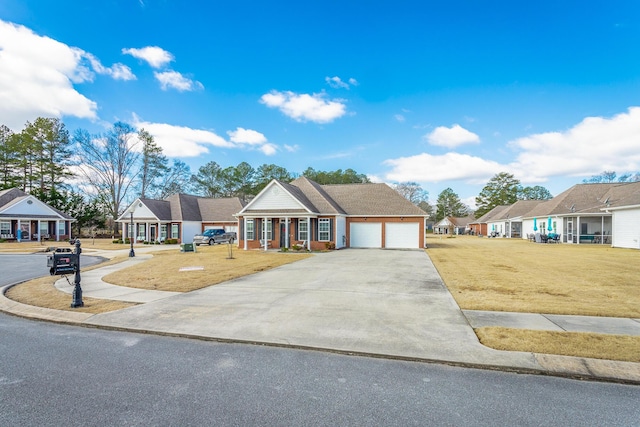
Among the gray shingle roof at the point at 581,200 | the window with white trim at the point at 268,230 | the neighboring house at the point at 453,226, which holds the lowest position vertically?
the neighboring house at the point at 453,226

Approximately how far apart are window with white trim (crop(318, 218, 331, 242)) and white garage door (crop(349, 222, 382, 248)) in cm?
344

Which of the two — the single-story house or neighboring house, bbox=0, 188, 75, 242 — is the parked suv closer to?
neighboring house, bbox=0, 188, 75, 242

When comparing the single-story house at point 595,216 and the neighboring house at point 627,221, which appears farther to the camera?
the single-story house at point 595,216

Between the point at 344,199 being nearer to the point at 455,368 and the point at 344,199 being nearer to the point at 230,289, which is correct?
the point at 230,289

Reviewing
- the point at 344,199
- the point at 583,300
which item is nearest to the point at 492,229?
the point at 344,199

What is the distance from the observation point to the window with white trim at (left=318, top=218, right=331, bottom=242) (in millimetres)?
26275

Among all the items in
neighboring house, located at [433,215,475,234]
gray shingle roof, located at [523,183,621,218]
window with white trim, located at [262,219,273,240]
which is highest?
gray shingle roof, located at [523,183,621,218]

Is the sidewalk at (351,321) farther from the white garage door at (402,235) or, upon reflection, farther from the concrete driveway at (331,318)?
the white garage door at (402,235)

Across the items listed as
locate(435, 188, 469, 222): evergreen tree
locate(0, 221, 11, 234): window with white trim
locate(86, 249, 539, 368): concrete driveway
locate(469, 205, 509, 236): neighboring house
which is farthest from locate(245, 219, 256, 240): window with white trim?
locate(435, 188, 469, 222): evergreen tree

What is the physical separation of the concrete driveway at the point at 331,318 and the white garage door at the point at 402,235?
17244 millimetres

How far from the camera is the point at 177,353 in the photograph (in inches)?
197

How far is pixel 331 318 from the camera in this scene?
676cm

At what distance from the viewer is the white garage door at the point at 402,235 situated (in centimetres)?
2770

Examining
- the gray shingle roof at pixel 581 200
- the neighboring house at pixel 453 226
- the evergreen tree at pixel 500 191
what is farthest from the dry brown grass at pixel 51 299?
the evergreen tree at pixel 500 191
